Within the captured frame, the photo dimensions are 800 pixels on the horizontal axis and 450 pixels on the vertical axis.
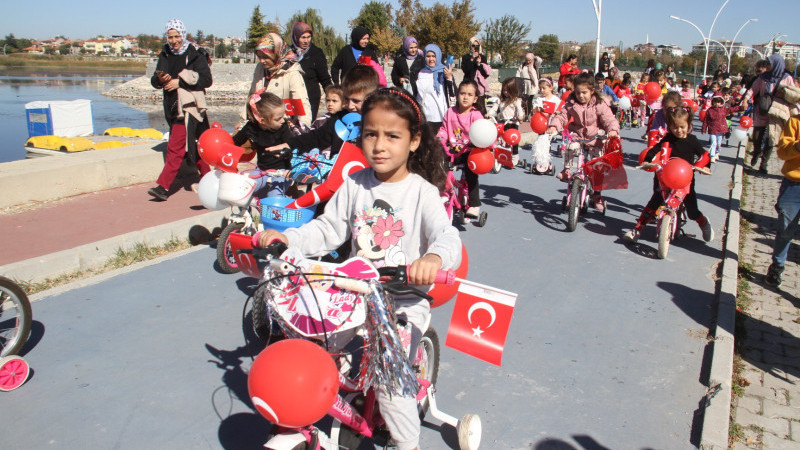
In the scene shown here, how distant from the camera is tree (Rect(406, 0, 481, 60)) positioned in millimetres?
54938

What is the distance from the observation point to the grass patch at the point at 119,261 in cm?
504

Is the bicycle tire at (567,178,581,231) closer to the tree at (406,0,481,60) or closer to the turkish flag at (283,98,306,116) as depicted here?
the turkish flag at (283,98,306,116)

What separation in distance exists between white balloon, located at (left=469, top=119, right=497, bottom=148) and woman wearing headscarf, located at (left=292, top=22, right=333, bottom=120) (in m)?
2.31

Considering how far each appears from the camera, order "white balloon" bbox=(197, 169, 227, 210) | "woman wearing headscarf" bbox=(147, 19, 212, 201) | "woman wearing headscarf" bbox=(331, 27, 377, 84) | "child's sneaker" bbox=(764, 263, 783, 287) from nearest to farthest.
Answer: "white balloon" bbox=(197, 169, 227, 210)
"child's sneaker" bbox=(764, 263, 783, 287)
"woman wearing headscarf" bbox=(147, 19, 212, 201)
"woman wearing headscarf" bbox=(331, 27, 377, 84)

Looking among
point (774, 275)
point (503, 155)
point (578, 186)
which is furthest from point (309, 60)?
point (774, 275)

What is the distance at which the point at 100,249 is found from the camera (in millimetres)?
5605

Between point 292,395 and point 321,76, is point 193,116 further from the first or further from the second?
point 292,395

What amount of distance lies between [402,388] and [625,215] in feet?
23.0

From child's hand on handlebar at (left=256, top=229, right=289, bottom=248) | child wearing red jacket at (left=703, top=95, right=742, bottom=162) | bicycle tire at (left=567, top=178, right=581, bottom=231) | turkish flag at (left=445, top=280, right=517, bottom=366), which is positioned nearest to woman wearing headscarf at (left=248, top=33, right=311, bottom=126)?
bicycle tire at (left=567, top=178, right=581, bottom=231)

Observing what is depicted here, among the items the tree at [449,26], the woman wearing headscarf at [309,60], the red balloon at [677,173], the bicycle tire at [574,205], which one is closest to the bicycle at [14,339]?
the woman wearing headscarf at [309,60]

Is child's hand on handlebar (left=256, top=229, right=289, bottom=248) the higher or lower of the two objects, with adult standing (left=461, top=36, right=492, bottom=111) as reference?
lower

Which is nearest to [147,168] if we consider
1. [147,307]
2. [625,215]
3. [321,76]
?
[321,76]

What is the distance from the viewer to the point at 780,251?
592 cm

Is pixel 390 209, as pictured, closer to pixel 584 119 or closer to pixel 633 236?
pixel 633 236
